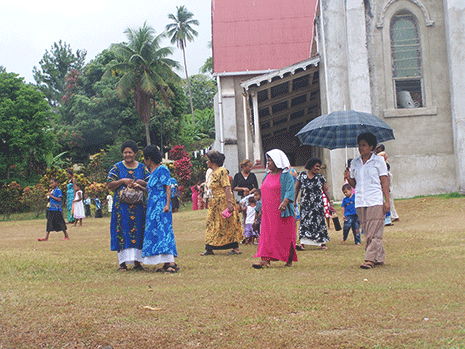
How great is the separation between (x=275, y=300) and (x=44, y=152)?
125 ft

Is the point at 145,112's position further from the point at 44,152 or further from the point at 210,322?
Answer: the point at 210,322

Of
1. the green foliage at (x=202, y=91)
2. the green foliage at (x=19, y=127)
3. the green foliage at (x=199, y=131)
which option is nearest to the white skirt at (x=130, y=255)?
the green foliage at (x=19, y=127)

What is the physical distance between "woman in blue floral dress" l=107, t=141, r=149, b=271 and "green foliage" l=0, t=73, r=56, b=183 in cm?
3353

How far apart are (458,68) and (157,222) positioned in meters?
13.2

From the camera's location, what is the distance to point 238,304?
17.4ft

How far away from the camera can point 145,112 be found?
4206cm

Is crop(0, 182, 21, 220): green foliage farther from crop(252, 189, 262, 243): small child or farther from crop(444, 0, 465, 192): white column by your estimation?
crop(444, 0, 465, 192): white column

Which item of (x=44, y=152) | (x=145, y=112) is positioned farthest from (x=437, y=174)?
(x=44, y=152)

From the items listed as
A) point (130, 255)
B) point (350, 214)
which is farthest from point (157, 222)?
point (350, 214)

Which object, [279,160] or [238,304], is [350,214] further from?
[238,304]

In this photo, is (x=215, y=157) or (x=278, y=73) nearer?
(x=215, y=157)

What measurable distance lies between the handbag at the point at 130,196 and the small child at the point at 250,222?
167 inches

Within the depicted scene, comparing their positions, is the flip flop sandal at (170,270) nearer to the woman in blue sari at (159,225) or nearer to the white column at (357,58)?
the woman in blue sari at (159,225)

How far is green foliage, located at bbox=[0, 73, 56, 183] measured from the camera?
1543 inches
